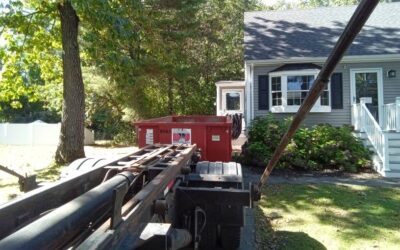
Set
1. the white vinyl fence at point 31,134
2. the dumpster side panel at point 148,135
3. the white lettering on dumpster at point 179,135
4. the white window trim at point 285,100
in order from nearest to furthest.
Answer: the white lettering on dumpster at point 179,135 < the dumpster side panel at point 148,135 < the white window trim at point 285,100 < the white vinyl fence at point 31,134

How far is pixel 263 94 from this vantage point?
Answer: 47.0 feet

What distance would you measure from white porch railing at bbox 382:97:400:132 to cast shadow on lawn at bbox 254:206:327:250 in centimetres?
752

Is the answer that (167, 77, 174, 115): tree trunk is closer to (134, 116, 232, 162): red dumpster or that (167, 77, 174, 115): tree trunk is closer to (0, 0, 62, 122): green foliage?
(0, 0, 62, 122): green foliage

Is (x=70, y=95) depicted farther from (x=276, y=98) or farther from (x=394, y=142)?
(x=394, y=142)

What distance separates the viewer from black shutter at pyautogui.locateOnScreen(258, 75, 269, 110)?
14.3m

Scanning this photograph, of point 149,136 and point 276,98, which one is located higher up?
point 276,98

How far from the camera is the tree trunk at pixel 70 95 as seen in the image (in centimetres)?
1152

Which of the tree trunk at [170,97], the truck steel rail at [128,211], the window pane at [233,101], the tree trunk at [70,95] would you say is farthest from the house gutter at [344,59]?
the truck steel rail at [128,211]

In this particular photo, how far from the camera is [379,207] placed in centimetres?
665

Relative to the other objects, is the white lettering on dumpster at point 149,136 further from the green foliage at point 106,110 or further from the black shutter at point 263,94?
the green foliage at point 106,110

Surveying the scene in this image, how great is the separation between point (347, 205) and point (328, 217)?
0.98m

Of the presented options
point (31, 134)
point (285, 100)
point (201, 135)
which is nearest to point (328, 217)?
point (201, 135)

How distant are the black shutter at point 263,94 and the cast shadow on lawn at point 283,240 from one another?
9142mm

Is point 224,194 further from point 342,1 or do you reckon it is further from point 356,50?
point 342,1
